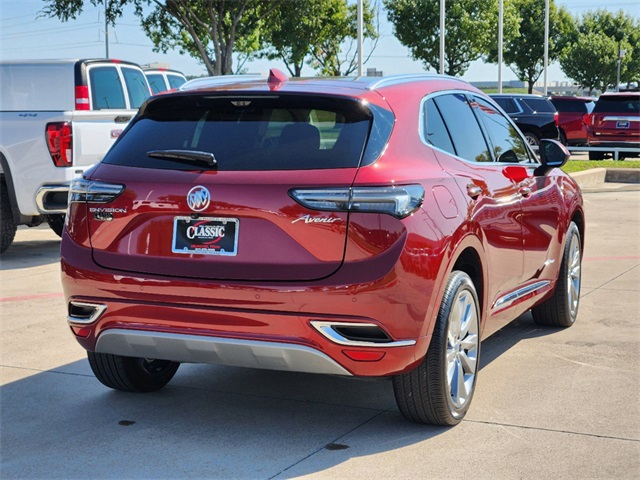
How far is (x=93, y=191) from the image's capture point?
4.82 m

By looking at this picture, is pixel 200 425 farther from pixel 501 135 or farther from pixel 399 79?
pixel 501 135

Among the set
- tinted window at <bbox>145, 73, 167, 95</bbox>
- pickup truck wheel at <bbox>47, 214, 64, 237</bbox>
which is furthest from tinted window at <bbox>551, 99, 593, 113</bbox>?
pickup truck wheel at <bbox>47, 214, 64, 237</bbox>

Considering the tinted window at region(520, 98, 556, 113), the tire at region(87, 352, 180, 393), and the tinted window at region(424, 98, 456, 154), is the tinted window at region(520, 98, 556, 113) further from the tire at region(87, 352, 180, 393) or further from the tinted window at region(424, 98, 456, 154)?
the tire at region(87, 352, 180, 393)

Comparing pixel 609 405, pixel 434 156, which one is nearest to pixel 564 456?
pixel 609 405

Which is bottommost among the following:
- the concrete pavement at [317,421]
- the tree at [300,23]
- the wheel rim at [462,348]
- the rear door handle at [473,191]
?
the concrete pavement at [317,421]

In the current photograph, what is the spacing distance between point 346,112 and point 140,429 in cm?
182

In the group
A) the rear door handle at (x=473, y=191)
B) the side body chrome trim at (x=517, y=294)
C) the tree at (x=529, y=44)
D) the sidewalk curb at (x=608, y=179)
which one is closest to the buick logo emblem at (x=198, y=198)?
the rear door handle at (x=473, y=191)

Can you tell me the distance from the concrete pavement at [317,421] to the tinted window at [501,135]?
1259 millimetres

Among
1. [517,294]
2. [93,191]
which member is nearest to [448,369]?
[517,294]

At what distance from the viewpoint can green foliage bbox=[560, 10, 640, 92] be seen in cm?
8450

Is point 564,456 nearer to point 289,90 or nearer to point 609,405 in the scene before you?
point 609,405

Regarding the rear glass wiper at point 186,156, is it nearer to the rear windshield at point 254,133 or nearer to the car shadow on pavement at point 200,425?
the rear windshield at point 254,133

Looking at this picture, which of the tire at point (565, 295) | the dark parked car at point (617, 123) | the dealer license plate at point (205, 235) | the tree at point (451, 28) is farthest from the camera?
the tree at point (451, 28)

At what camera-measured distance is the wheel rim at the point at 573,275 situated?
23.3 ft
